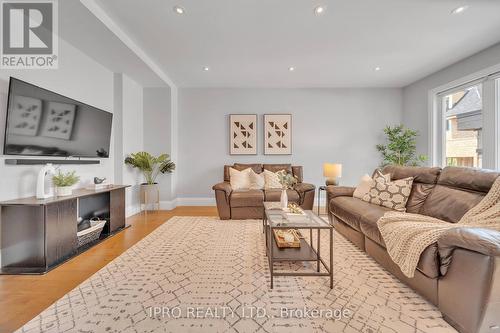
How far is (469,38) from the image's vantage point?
295cm

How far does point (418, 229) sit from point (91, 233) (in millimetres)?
3511

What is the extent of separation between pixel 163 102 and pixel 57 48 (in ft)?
6.69

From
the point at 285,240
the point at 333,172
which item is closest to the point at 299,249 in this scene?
the point at 285,240

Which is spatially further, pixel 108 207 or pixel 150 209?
pixel 150 209

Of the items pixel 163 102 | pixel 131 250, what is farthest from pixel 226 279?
pixel 163 102

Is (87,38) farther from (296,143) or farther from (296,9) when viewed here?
(296,143)

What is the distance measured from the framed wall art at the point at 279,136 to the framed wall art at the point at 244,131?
0.27 m

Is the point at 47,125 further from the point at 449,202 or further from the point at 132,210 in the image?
the point at 449,202

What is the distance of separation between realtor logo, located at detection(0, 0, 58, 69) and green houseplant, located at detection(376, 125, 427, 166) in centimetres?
557

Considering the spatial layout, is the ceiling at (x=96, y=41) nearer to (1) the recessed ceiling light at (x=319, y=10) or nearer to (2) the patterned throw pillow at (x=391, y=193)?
(1) the recessed ceiling light at (x=319, y=10)

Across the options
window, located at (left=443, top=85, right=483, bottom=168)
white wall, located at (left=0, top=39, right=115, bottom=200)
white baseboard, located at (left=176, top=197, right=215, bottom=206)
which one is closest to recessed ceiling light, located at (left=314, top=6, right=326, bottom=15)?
window, located at (left=443, top=85, right=483, bottom=168)

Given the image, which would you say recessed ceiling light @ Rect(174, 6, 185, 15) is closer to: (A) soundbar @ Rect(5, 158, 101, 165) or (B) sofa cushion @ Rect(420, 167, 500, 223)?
(A) soundbar @ Rect(5, 158, 101, 165)

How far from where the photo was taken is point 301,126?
5.02 metres

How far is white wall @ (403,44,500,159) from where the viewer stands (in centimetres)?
324
